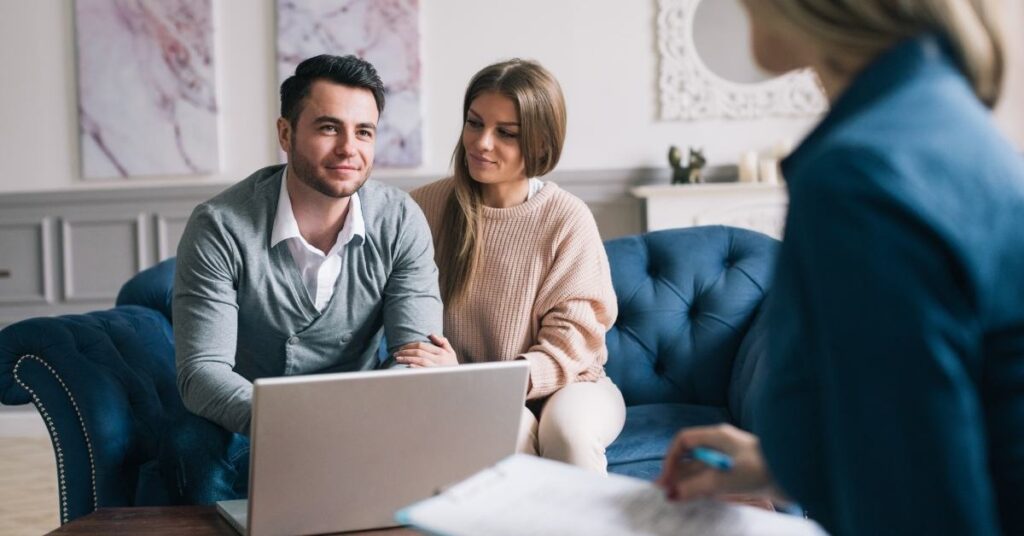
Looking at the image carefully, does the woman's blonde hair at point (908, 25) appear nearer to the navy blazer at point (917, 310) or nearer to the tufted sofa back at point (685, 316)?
the navy blazer at point (917, 310)

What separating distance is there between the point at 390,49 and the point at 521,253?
227 cm

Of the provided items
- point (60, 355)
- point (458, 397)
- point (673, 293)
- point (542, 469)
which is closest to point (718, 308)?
point (673, 293)

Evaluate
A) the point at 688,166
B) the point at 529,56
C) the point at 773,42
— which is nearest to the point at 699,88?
the point at 688,166

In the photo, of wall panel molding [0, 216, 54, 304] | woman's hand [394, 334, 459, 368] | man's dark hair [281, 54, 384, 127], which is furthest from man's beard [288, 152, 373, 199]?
wall panel molding [0, 216, 54, 304]

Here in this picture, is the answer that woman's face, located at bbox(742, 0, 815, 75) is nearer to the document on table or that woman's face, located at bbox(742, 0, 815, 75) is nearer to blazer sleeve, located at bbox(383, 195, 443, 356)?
the document on table

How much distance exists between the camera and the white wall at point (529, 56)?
4.28 meters

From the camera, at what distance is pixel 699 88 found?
4254mm

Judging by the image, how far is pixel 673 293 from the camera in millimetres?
2518

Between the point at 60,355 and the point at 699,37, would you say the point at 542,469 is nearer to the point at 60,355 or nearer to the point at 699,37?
the point at 60,355

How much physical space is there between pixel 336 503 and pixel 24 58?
12.7ft

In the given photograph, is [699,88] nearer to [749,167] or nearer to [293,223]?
[749,167]

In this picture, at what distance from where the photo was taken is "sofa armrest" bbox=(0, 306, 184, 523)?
1993mm

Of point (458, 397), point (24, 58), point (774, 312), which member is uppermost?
point (24, 58)

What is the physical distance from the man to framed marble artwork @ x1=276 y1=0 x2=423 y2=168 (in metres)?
2.21
